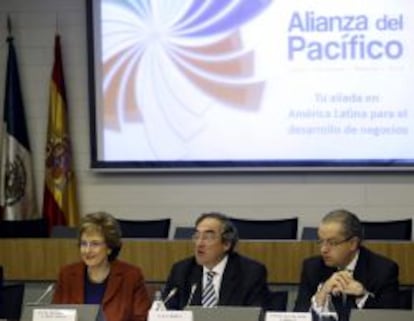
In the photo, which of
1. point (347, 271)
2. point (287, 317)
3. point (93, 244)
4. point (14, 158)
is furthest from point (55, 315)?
point (14, 158)

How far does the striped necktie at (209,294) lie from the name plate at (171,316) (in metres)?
0.91

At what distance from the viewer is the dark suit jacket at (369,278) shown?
3.75 m

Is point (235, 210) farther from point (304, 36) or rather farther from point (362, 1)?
point (362, 1)

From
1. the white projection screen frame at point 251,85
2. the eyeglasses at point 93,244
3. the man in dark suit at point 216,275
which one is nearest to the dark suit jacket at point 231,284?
the man in dark suit at point 216,275

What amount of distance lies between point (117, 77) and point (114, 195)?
0.97 m

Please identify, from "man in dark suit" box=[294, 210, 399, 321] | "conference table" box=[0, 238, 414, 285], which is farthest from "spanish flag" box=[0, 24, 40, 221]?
"man in dark suit" box=[294, 210, 399, 321]

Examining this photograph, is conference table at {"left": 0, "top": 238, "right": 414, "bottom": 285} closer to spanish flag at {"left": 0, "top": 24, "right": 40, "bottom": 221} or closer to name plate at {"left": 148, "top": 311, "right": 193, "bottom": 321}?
spanish flag at {"left": 0, "top": 24, "right": 40, "bottom": 221}

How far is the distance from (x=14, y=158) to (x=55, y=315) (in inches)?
167

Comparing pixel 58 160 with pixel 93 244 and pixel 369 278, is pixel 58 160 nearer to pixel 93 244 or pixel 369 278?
pixel 93 244

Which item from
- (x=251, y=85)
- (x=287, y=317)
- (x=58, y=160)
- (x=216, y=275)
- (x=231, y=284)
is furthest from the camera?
(x=58, y=160)

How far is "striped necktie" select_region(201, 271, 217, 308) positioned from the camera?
3.97 m

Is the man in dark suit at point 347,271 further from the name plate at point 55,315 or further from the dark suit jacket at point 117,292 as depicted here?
the name plate at point 55,315

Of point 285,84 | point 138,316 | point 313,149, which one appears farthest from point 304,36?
point 138,316

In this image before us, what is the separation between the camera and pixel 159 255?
5.78 m
